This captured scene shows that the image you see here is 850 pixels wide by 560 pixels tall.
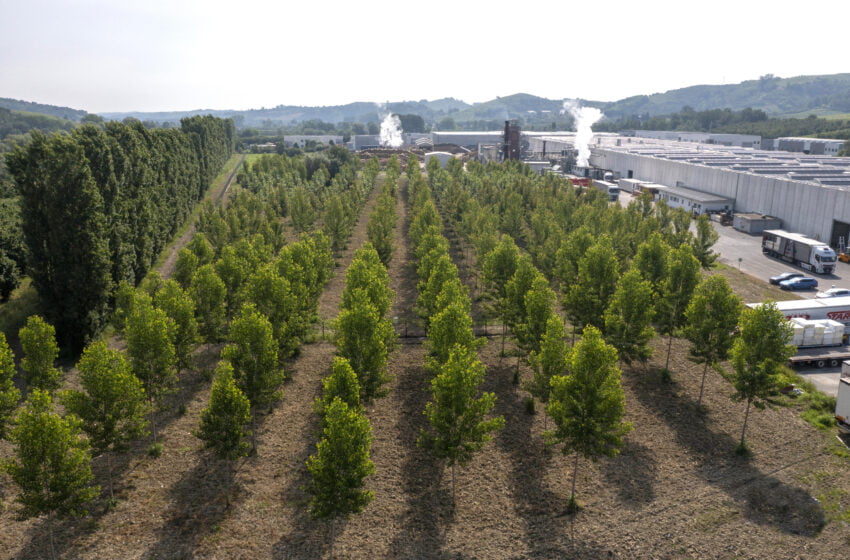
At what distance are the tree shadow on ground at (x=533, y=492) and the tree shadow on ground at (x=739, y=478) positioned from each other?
682 cm

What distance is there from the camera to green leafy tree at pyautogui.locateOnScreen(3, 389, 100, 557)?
20.9m

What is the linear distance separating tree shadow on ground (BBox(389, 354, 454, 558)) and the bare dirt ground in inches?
2.7

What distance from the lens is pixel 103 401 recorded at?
2523 centimetres

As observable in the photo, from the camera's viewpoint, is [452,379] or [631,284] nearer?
[452,379]

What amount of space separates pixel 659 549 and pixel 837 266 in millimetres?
58124

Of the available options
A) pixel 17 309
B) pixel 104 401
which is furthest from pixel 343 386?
pixel 17 309

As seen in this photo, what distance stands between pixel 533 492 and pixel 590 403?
17.5ft

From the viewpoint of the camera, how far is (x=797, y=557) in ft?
74.3

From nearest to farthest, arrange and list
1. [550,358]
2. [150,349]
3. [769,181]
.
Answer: [550,358] < [150,349] < [769,181]

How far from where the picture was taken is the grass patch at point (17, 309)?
150ft

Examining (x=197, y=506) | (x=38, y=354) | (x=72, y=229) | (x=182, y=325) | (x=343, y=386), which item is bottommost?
(x=197, y=506)

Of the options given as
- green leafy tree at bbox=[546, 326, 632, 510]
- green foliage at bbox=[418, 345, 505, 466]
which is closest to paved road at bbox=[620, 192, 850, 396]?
green leafy tree at bbox=[546, 326, 632, 510]

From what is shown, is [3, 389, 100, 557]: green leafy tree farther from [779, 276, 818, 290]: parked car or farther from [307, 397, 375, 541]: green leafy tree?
[779, 276, 818, 290]: parked car

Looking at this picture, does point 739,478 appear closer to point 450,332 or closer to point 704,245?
point 450,332
